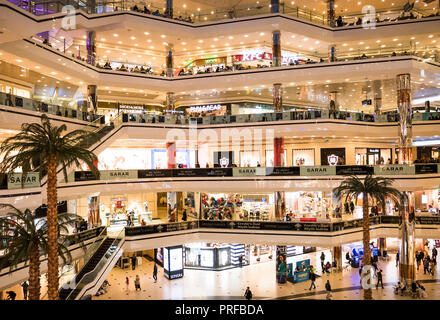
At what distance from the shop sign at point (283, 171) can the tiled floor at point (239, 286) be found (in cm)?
736

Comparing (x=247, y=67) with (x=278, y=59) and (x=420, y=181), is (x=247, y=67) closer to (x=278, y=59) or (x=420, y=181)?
(x=278, y=59)

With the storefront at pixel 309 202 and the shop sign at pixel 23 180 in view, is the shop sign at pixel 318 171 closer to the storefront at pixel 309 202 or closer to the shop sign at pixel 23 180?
the storefront at pixel 309 202

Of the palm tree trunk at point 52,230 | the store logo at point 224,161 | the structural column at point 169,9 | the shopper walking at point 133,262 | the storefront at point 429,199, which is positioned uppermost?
the structural column at point 169,9

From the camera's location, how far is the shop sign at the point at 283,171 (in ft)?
68.3

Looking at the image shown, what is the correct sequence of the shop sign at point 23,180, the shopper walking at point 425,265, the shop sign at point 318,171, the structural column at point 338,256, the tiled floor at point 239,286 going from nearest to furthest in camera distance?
the shop sign at point 23,180 → the tiled floor at point 239,286 → the shop sign at point 318,171 → the shopper walking at point 425,265 → the structural column at point 338,256

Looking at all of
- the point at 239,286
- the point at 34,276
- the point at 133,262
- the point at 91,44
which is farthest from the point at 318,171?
the point at 91,44

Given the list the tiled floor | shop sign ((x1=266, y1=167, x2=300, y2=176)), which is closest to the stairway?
the tiled floor

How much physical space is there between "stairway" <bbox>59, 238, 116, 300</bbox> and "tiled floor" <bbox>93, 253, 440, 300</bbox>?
2924mm

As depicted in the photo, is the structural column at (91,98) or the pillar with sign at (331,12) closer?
the structural column at (91,98)

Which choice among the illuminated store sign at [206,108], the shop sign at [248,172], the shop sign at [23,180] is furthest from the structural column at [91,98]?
the shop sign at [248,172]

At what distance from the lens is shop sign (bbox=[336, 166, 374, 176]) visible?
1995cm

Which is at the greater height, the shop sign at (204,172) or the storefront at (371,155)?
the storefront at (371,155)

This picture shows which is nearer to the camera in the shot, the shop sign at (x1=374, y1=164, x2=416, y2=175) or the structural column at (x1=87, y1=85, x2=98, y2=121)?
the shop sign at (x1=374, y1=164, x2=416, y2=175)

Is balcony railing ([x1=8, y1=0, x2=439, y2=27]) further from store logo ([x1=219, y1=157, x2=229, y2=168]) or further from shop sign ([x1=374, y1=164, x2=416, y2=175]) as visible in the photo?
store logo ([x1=219, y1=157, x2=229, y2=168])
